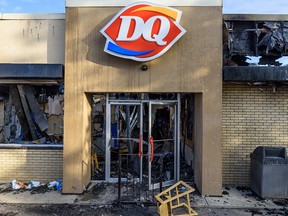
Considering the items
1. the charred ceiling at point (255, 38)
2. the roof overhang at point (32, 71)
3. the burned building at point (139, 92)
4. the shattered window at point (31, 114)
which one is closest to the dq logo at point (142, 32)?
the burned building at point (139, 92)

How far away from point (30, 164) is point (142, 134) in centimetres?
301

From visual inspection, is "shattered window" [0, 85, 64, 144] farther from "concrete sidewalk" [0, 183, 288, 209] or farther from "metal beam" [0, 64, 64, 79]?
"concrete sidewalk" [0, 183, 288, 209]

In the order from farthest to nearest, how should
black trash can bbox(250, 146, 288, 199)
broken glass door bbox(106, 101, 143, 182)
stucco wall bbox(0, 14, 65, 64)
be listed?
broken glass door bbox(106, 101, 143, 182), stucco wall bbox(0, 14, 65, 64), black trash can bbox(250, 146, 288, 199)

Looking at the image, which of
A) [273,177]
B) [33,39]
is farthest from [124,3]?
[273,177]

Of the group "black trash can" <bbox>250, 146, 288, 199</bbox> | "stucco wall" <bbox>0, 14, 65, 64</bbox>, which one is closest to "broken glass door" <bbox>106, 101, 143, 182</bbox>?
"stucco wall" <bbox>0, 14, 65, 64</bbox>

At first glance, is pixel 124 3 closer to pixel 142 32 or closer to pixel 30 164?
pixel 142 32

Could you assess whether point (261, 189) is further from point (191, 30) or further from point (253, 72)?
point (191, 30)

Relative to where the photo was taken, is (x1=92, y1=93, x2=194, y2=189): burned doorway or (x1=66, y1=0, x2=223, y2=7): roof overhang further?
(x1=92, y1=93, x2=194, y2=189): burned doorway

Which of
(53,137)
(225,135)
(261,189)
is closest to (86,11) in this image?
(53,137)

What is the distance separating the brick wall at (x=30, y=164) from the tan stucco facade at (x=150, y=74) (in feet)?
2.37

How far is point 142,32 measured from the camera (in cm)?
618

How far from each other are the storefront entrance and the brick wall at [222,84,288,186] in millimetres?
1305

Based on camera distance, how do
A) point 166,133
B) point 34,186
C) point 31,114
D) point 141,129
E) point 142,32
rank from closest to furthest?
point 142,32, point 34,186, point 141,129, point 166,133, point 31,114

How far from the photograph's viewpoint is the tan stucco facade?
20.5ft
